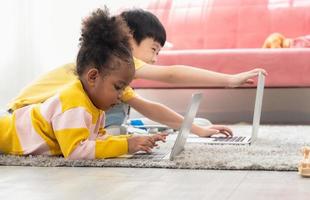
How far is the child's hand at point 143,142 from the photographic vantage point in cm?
132

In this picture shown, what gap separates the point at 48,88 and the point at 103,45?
0.36 m

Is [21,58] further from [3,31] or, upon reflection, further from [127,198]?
[127,198]

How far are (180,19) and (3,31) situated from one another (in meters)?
1.04

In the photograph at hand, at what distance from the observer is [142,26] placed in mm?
1813

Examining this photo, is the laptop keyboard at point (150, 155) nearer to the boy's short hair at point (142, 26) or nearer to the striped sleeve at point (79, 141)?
the striped sleeve at point (79, 141)

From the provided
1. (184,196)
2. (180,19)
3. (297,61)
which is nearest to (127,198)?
(184,196)

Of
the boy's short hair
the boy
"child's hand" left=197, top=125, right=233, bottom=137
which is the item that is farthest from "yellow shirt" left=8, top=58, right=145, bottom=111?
"child's hand" left=197, top=125, right=233, bottom=137

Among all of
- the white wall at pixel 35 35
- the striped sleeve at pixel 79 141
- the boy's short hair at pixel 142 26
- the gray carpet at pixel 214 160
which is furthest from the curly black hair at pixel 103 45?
the white wall at pixel 35 35

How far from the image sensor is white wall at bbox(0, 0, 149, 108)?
285cm

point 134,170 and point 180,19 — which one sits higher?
point 180,19

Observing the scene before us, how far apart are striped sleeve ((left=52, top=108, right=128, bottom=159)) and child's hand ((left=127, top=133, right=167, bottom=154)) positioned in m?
0.01

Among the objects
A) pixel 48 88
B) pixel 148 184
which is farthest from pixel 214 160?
pixel 48 88

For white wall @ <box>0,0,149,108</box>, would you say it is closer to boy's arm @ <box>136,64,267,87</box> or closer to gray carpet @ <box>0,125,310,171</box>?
boy's arm @ <box>136,64,267,87</box>

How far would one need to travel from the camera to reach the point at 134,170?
1172 mm
